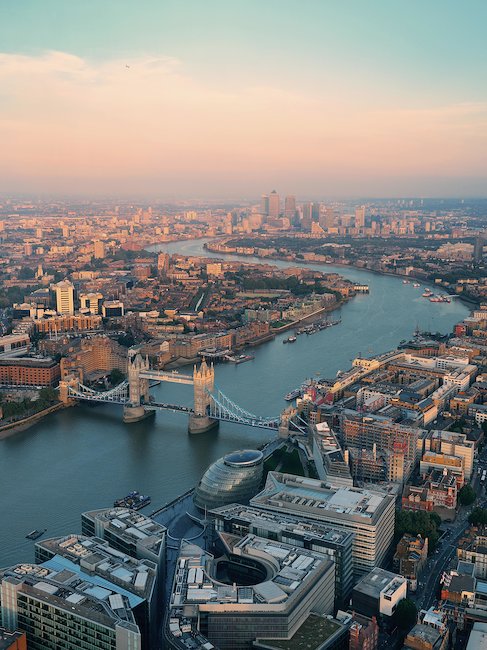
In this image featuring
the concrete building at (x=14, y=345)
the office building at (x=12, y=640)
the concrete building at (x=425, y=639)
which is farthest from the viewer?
the concrete building at (x=14, y=345)

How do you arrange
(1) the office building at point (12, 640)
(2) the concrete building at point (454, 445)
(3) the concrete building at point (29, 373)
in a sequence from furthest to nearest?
(3) the concrete building at point (29, 373)
(2) the concrete building at point (454, 445)
(1) the office building at point (12, 640)

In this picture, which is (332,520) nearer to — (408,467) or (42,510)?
(408,467)

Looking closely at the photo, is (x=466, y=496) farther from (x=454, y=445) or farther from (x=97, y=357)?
(x=97, y=357)

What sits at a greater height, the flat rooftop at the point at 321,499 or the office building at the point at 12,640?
the flat rooftop at the point at 321,499

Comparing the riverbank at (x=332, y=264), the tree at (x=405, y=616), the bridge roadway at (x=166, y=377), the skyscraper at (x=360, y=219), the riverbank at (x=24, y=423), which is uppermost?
the skyscraper at (x=360, y=219)

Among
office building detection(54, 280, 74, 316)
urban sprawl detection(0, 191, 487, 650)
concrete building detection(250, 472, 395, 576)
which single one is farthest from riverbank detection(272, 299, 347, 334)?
concrete building detection(250, 472, 395, 576)

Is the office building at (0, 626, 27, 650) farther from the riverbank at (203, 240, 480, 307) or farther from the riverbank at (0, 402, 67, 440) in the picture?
the riverbank at (203, 240, 480, 307)

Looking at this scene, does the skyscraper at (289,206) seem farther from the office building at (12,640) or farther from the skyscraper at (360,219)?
the office building at (12,640)

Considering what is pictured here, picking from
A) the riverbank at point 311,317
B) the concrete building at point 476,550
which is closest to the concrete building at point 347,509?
the concrete building at point 476,550
